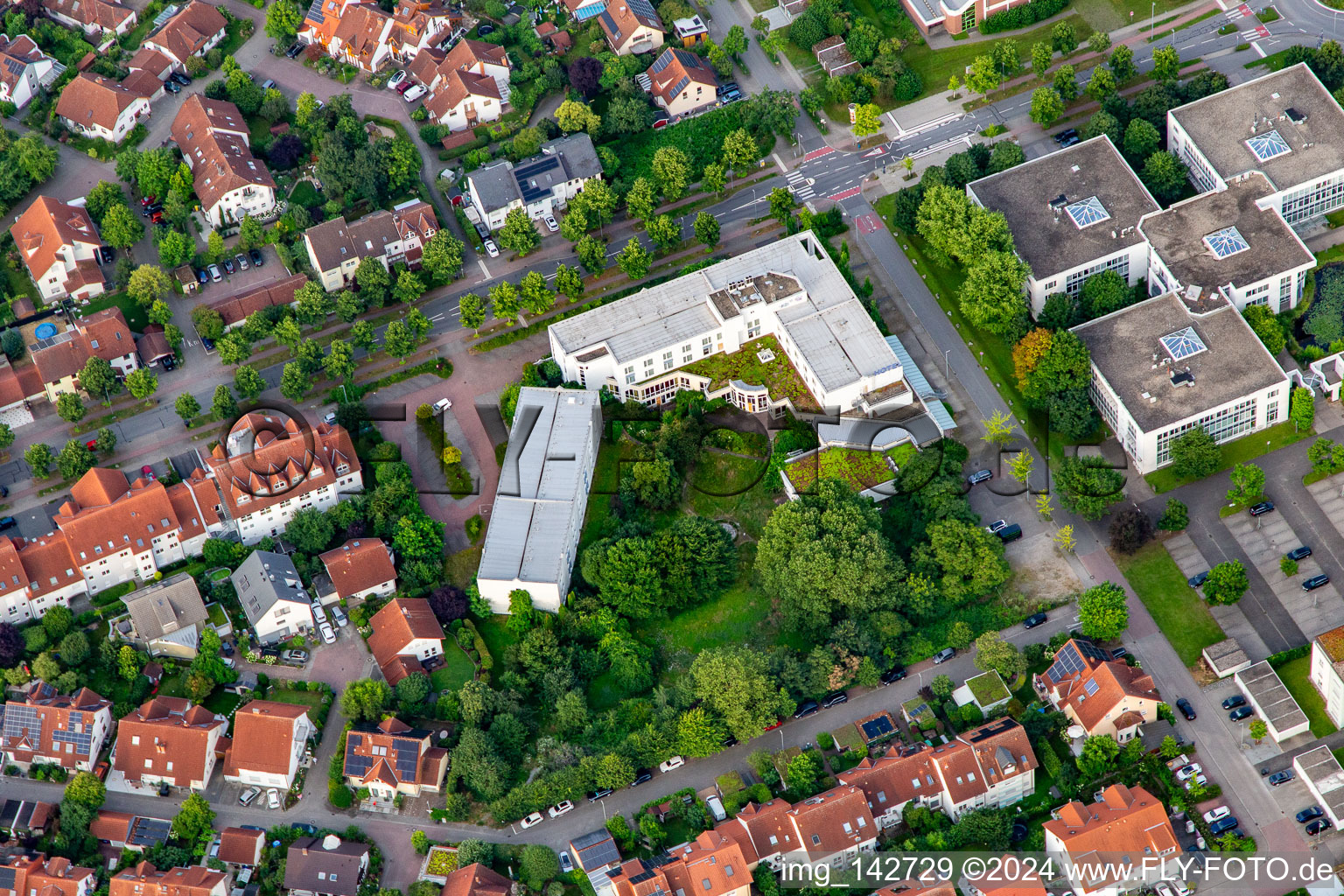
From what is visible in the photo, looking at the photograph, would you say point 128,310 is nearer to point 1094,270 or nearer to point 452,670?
point 452,670

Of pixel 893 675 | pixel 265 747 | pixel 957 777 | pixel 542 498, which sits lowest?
pixel 265 747

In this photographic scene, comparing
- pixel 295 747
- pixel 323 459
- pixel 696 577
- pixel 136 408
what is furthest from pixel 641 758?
pixel 136 408

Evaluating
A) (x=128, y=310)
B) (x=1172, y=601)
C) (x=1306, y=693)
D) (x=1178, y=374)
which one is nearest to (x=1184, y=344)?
(x=1178, y=374)

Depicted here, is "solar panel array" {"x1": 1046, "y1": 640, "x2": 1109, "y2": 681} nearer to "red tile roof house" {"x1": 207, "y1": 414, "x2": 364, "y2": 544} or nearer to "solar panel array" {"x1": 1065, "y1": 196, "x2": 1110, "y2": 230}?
"solar panel array" {"x1": 1065, "y1": 196, "x2": 1110, "y2": 230}

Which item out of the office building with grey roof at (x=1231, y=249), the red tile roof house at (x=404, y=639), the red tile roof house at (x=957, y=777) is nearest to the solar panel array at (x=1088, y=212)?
the office building with grey roof at (x=1231, y=249)

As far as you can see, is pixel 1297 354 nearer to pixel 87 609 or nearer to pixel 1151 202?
pixel 1151 202
